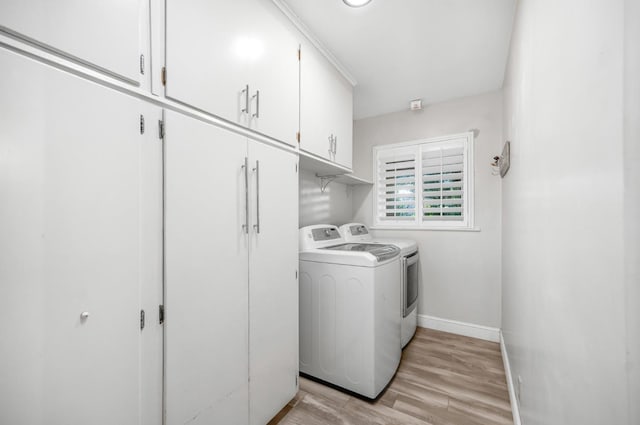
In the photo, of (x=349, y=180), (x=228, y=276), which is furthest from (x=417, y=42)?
(x=228, y=276)

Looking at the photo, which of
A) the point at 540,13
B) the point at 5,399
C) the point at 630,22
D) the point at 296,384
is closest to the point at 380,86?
the point at 540,13

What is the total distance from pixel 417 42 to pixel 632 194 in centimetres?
197

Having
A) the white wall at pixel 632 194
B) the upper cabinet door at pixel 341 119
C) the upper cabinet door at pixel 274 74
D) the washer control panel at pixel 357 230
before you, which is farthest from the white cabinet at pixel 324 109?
the white wall at pixel 632 194

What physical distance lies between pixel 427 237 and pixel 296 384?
6.76ft

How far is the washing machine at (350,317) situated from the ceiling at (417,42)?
4.93 ft

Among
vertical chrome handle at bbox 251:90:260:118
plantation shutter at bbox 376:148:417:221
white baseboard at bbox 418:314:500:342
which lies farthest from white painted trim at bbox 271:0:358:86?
white baseboard at bbox 418:314:500:342

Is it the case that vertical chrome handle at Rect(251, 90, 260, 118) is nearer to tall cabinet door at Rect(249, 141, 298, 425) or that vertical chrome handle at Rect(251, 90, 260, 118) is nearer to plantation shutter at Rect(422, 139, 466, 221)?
tall cabinet door at Rect(249, 141, 298, 425)

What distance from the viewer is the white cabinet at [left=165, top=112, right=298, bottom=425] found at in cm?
111

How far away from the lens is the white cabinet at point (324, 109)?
191 centimetres

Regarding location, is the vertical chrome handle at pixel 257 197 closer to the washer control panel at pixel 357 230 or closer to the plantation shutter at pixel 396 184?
the washer control panel at pixel 357 230

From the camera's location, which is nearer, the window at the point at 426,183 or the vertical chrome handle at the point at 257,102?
the vertical chrome handle at the point at 257,102

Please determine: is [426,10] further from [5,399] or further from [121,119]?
[5,399]

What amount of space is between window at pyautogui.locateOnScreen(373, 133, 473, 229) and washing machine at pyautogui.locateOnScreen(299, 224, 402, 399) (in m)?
1.09

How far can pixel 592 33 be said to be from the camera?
24.2 inches
